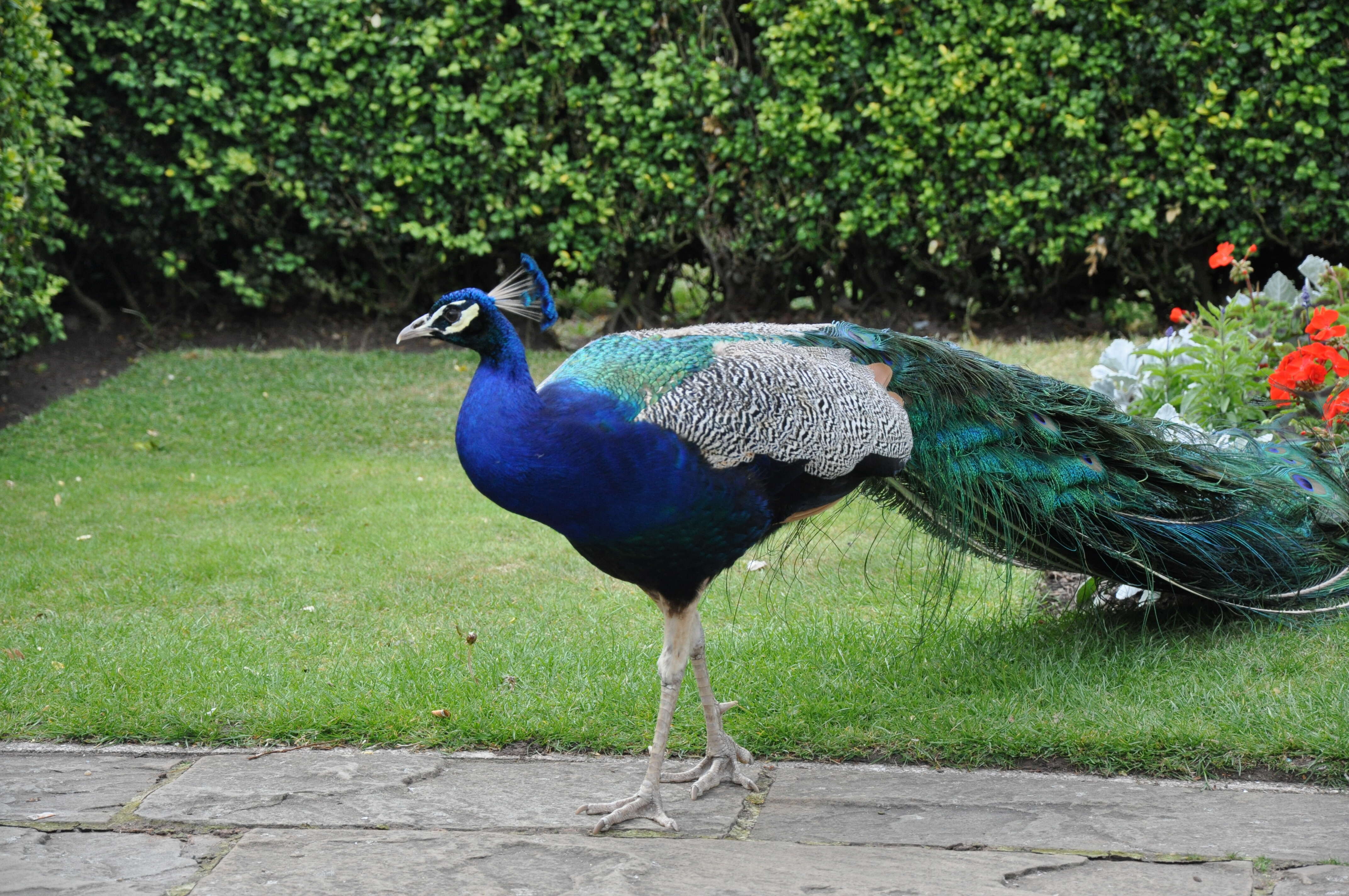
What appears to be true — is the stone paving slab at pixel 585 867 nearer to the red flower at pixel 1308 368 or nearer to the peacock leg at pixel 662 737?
the peacock leg at pixel 662 737

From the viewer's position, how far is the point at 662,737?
10.8 ft

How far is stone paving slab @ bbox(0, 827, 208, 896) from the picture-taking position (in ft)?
9.46

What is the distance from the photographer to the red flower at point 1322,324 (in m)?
4.41

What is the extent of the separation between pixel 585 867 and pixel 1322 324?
3.06 metres

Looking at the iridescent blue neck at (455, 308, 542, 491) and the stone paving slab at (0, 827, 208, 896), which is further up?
the iridescent blue neck at (455, 308, 542, 491)

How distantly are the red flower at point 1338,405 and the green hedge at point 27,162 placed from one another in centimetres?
654

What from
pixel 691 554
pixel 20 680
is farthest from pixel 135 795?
pixel 691 554

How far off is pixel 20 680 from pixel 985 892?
301 cm

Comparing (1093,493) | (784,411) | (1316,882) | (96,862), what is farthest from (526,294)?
(1316,882)

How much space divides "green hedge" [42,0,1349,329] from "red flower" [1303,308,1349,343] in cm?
375

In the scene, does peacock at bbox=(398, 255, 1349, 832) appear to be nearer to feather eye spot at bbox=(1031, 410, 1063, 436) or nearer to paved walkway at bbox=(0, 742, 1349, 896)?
feather eye spot at bbox=(1031, 410, 1063, 436)

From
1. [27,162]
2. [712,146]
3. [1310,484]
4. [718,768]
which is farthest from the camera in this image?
[712,146]

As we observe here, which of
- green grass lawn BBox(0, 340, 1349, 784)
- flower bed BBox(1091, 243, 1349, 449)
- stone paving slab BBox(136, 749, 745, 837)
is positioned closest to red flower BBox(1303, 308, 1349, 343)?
flower bed BBox(1091, 243, 1349, 449)

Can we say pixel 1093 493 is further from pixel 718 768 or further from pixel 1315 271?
pixel 1315 271
